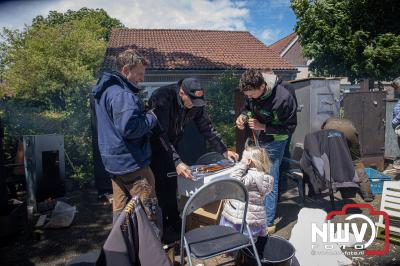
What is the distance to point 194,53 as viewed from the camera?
2134 cm

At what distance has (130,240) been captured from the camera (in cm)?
177

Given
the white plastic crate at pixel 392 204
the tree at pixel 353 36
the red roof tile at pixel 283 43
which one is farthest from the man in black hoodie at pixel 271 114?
the red roof tile at pixel 283 43

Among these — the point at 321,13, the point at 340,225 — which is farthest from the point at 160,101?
the point at 321,13

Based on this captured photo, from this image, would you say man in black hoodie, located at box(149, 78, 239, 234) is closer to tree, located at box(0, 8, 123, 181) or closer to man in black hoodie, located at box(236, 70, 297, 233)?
man in black hoodie, located at box(236, 70, 297, 233)

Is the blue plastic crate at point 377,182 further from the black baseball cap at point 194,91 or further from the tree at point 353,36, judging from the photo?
the tree at point 353,36

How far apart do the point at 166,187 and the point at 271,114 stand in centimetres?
153

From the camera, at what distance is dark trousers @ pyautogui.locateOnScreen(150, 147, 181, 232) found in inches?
143

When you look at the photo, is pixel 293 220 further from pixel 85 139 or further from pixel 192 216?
pixel 85 139

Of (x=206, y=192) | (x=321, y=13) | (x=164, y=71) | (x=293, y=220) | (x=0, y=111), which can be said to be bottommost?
(x=293, y=220)

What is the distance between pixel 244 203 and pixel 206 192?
0.61m

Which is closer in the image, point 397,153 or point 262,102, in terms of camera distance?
point 262,102

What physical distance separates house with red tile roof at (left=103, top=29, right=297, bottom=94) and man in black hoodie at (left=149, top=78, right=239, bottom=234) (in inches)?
563

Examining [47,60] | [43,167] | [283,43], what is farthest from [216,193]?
[283,43]

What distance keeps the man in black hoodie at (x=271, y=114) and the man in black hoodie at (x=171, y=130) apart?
48 centimetres
